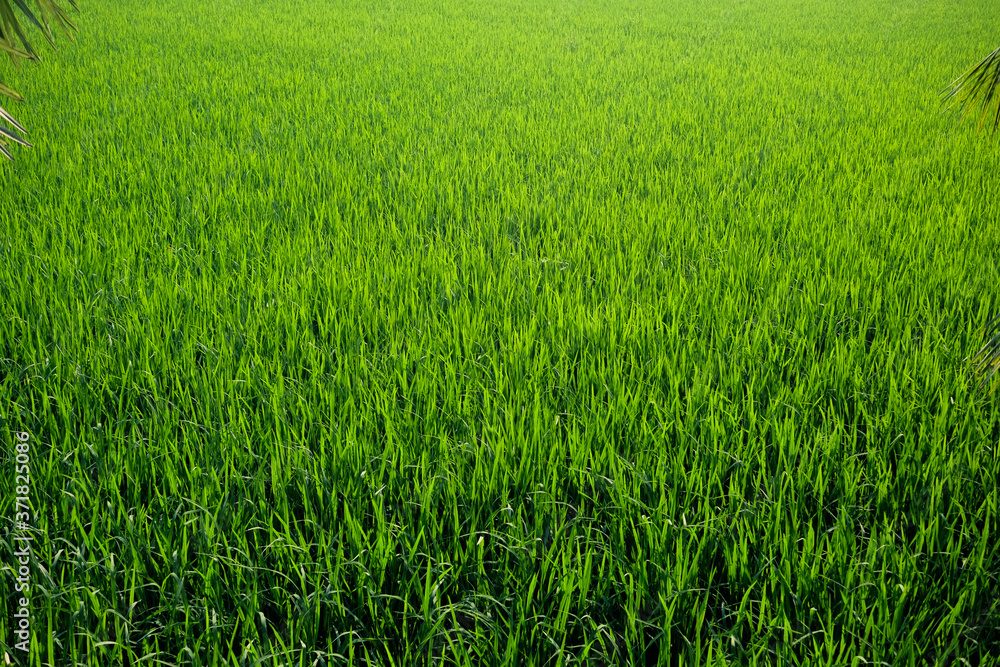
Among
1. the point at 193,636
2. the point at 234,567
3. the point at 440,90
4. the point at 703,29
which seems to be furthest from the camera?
the point at 703,29

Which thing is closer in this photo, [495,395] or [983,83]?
[983,83]

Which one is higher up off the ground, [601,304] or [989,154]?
[989,154]

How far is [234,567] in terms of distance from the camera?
125 cm

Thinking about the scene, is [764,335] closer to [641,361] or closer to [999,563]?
[641,361]

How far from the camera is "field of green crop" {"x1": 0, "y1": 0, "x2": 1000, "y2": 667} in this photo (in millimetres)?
1178

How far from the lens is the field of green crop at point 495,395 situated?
46.4 inches

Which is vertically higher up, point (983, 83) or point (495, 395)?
point (983, 83)

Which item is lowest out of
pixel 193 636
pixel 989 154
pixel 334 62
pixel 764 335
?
pixel 193 636

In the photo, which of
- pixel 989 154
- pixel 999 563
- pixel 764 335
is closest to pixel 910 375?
pixel 764 335

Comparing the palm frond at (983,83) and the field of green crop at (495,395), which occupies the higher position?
the palm frond at (983,83)

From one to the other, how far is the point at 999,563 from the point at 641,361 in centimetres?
96

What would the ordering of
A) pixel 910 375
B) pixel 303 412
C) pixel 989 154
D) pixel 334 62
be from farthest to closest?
pixel 334 62, pixel 989 154, pixel 910 375, pixel 303 412

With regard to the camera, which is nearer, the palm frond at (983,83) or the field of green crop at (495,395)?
the field of green crop at (495,395)

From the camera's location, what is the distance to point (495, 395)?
1.84m
